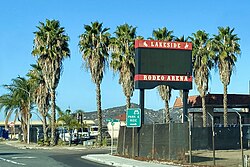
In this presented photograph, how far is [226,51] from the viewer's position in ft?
173

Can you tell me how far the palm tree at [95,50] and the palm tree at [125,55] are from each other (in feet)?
3.38

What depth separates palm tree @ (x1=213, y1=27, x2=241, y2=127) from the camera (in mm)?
53000

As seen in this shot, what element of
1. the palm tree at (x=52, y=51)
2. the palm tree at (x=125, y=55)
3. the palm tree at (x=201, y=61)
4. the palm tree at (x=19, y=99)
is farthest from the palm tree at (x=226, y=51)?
the palm tree at (x=19, y=99)

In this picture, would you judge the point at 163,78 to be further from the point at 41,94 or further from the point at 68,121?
the point at 41,94

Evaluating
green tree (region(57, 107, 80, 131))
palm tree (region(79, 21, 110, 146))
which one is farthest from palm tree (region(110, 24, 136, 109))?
green tree (region(57, 107, 80, 131))

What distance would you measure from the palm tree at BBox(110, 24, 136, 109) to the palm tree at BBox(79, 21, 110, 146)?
1.03 metres

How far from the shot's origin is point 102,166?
26.7 meters

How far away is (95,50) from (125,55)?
3273 mm

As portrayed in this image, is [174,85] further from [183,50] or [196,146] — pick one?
[196,146]

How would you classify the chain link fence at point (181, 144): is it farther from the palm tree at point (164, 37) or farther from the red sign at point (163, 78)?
the palm tree at point (164, 37)

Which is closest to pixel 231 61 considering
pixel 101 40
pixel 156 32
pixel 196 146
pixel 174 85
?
pixel 156 32

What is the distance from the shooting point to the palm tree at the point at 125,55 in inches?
2071

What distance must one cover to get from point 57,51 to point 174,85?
24196mm

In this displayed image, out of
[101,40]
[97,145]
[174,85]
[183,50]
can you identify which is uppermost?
[101,40]
